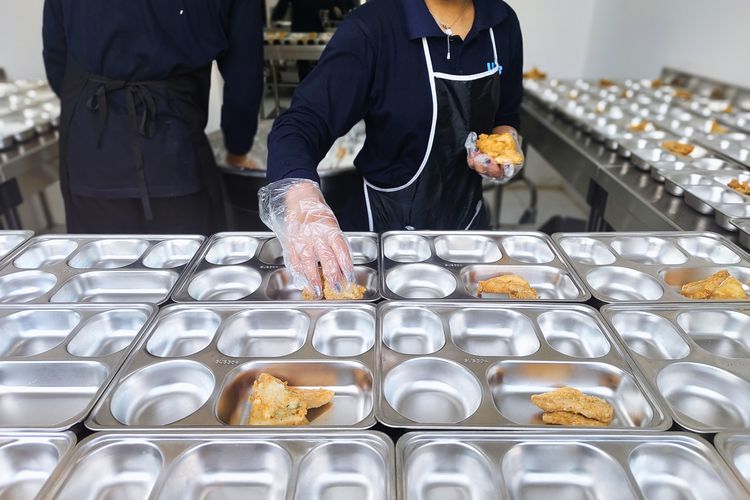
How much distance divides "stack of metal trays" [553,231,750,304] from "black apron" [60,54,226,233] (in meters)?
1.54

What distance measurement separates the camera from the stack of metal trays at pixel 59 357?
109 centimetres

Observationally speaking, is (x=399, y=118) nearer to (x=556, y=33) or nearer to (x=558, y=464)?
(x=558, y=464)

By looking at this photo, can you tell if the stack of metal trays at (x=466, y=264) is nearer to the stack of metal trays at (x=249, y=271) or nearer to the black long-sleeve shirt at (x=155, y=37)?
the stack of metal trays at (x=249, y=271)

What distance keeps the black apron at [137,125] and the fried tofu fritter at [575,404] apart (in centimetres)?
178

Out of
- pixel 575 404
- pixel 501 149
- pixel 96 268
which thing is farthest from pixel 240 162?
pixel 575 404

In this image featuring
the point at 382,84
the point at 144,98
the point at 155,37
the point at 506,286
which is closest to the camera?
the point at 506,286

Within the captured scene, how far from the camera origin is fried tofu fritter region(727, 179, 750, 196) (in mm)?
1940

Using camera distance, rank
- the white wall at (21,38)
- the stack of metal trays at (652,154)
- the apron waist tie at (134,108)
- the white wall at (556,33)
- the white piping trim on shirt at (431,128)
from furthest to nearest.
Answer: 1. the white wall at (556,33)
2. the white wall at (21,38)
3. the stack of metal trays at (652,154)
4. the apron waist tie at (134,108)
5. the white piping trim on shirt at (431,128)

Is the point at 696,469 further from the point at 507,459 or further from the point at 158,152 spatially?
the point at 158,152

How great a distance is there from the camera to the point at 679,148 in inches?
95.0

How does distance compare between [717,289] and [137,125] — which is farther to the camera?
[137,125]

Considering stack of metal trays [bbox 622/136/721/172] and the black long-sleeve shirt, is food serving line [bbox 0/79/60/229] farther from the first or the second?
stack of metal trays [bbox 622/136/721/172]

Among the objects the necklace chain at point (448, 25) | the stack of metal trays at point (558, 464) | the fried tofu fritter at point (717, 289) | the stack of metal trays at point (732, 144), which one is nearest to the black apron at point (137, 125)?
the necklace chain at point (448, 25)

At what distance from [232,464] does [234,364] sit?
234mm
